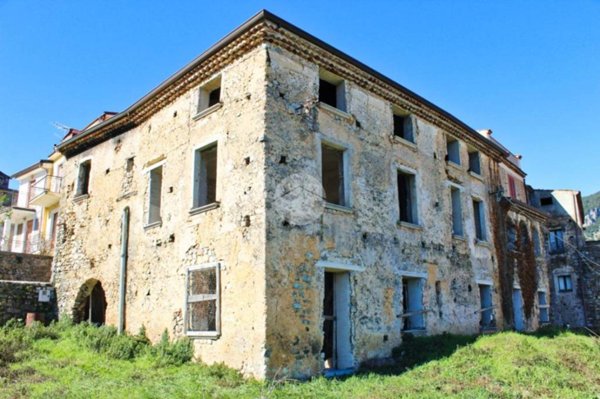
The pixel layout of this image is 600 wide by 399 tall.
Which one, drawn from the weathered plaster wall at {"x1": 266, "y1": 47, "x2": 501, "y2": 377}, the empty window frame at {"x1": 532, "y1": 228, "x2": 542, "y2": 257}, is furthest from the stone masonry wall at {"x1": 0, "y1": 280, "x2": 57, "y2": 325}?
the empty window frame at {"x1": 532, "y1": 228, "x2": 542, "y2": 257}

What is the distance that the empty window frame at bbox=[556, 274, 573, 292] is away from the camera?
2705 centimetres

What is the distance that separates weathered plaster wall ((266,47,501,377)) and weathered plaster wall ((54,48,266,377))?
448mm

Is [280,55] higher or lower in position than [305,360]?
higher

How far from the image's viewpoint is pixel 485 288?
17.3 m

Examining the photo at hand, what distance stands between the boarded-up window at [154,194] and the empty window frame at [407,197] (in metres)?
7.30

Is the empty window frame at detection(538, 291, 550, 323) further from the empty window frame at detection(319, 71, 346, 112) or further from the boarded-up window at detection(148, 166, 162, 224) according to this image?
the boarded-up window at detection(148, 166, 162, 224)

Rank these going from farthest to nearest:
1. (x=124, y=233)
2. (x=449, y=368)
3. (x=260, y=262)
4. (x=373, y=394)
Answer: (x=124, y=233), (x=449, y=368), (x=260, y=262), (x=373, y=394)

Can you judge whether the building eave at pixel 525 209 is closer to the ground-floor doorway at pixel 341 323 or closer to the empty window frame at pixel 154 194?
the ground-floor doorway at pixel 341 323

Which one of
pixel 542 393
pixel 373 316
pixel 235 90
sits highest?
pixel 235 90

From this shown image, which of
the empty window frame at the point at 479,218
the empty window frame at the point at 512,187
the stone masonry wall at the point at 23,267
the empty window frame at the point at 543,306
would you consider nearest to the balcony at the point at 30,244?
the stone masonry wall at the point at 23,267

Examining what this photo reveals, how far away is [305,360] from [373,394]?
2004 mm

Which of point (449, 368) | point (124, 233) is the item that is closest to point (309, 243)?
point (449, 368)

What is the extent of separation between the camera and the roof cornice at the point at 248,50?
11039 millimetres

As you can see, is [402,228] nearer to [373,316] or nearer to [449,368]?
[373,316]
